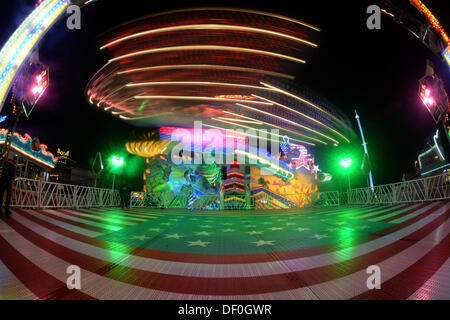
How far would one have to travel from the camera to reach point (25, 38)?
15.7 feet

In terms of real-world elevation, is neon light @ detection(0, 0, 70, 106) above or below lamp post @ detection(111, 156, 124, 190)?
above

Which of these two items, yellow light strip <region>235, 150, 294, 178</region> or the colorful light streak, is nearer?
the colorful light streak

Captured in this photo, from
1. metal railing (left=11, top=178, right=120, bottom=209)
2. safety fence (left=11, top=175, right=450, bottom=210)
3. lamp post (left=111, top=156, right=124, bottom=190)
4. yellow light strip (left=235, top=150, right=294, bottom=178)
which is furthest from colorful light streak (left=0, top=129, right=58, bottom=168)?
yellow light strip (left=235, top=150, right=294, bottom=178)

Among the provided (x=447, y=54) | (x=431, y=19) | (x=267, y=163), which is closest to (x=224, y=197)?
(x=267, y=163)

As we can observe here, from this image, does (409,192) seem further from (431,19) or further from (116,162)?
(116,162)

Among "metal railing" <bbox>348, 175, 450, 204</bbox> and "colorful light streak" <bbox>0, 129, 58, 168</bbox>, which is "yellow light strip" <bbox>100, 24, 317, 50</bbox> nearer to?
"metal railing" <bbox>348, 175, 450, 204</bbox>

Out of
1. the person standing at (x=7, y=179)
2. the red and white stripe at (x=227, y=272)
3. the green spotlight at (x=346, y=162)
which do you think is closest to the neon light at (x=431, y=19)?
the red and white stripe at (x=227, y=272)

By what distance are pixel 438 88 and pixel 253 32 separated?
31.8 ft

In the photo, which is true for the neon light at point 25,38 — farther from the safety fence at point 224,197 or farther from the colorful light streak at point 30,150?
the colorful light streak at point 30,150

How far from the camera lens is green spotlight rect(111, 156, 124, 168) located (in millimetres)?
14774

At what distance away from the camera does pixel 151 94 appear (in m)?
10.3

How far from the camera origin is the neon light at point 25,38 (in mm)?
4484

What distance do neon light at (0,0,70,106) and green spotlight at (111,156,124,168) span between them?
A: 11293mm

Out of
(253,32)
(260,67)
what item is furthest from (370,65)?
(253,32)
